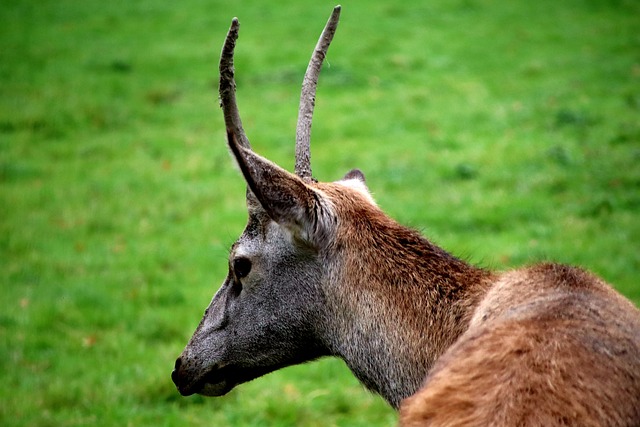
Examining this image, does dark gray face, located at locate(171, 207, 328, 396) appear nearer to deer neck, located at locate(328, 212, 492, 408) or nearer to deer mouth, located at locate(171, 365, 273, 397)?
deer mouth, located at locate(171, 365, 273, 397)

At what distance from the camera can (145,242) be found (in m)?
9.81

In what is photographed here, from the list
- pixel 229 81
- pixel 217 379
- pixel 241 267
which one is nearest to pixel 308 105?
pixel 229 81

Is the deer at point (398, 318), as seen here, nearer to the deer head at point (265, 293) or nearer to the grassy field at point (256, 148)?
the deer head at point (265, 293)

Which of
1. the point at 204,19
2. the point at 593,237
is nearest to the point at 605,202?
the point at 593,237

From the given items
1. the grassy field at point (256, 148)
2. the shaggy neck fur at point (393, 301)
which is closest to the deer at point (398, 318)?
the shaggy neck fur at point (393, 301)

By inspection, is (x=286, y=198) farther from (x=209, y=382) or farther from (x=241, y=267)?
(x=209, y=382)

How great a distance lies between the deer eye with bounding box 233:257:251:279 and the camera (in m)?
4.19

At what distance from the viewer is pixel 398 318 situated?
12.5 feet

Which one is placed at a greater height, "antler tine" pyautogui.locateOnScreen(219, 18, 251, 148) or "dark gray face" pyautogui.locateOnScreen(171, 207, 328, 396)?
"antler tine" pyautogui.locateOnScreen(219, 18, 251, 148)

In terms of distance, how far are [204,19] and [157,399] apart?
1523cm

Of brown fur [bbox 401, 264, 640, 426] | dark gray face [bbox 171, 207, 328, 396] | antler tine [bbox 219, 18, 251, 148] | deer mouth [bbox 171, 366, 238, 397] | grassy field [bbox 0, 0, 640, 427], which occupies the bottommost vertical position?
grassy field [bbox 0, 0, 640, 427]

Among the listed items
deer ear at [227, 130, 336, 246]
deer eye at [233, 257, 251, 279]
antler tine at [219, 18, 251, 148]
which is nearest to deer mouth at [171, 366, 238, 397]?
deer eye at [233, 257, 251, 279]

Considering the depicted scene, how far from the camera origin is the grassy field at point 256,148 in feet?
23.2

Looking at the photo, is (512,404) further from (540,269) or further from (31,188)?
(31,188)
